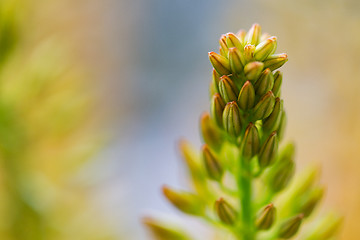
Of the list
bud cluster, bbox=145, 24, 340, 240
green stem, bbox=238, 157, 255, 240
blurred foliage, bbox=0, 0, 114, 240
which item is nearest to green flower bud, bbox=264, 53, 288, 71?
bud cluster, bbox=145, 24, 340, 240

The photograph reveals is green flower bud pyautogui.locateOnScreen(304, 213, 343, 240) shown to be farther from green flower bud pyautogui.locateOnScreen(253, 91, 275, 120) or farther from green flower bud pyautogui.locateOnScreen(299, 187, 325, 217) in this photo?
green flower bud pyautogui.locateOnScreen(253, 91, 275, 120)

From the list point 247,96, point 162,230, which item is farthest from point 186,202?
point 247,96

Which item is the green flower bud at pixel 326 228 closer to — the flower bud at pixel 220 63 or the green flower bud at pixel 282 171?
the green flower bud at pixel 282 171

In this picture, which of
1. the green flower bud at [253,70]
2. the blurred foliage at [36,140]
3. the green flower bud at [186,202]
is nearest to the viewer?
the green flower bud at [253,70]

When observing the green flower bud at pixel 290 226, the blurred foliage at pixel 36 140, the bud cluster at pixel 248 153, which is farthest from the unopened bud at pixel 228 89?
the blurred foliage at pixel 36 140

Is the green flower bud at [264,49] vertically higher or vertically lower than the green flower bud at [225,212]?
higher

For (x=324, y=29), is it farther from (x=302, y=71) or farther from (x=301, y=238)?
(x=301, y=238)

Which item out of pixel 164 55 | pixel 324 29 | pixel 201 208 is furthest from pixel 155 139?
pixel 201 208

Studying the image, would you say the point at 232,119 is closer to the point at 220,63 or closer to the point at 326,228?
the point at 220,63
